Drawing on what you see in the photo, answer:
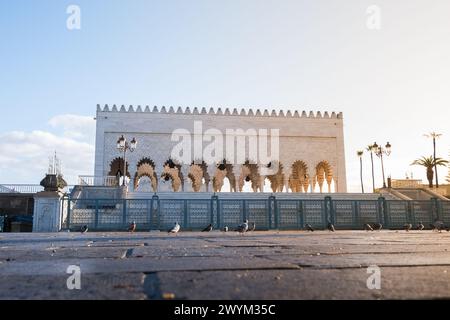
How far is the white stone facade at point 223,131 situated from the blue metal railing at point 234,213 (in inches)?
673

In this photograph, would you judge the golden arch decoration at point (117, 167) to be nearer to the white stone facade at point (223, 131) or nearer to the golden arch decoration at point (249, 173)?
the white stone facade at point (223, 131)

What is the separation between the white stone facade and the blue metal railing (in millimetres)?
17100

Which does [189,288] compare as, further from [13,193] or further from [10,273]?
[13,193]

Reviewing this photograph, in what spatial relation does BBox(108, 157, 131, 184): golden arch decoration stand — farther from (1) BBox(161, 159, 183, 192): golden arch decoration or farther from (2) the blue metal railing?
(2) the blue metal railing

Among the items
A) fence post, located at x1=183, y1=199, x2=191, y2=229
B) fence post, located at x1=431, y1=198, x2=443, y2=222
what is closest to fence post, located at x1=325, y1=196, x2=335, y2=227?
fence post, located at x1=431, y1=198, x2=443, y2=222

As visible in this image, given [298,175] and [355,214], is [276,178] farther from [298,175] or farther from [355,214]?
[355,214]

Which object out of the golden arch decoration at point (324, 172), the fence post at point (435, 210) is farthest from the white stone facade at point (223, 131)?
the fence post at point (435, 210)

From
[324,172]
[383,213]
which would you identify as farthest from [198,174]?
[383,213]

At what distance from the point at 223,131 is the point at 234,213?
67.3 feet

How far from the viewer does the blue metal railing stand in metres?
17.6

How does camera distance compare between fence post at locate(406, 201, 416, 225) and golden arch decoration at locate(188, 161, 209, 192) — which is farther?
golden arch decoration at locate(188, 161, 209, 192)

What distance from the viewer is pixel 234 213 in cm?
1827
